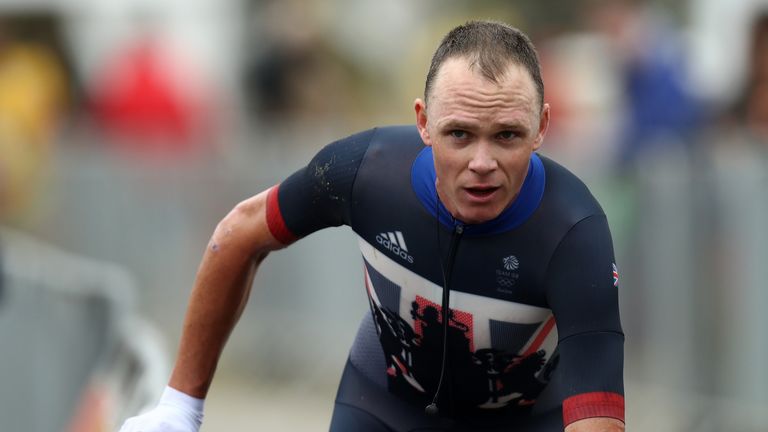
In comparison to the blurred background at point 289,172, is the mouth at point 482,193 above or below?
below

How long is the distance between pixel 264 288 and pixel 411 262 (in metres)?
7.59

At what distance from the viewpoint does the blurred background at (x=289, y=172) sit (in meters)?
8.80

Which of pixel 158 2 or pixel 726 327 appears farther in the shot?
pixel 158 2

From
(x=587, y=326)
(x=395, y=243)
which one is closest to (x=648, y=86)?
(x=395, y=243)

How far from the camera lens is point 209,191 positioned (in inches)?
513

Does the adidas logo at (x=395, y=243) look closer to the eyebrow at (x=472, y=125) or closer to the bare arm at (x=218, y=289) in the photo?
the bare arm at (x=218, y=289)

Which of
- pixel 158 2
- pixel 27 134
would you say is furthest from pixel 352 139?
pixel 158 2

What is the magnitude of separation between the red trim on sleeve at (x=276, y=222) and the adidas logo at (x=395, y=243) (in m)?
0.31

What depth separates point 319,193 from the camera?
540cm

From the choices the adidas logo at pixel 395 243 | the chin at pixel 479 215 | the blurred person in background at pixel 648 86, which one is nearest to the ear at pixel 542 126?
the chin at pixel 479 215

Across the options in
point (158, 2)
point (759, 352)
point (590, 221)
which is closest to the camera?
point (590, 221)

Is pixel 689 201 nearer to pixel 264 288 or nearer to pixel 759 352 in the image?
pixel 759 352

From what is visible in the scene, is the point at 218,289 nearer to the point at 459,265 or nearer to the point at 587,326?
the point at 459,265

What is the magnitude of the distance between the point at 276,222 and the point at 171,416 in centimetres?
74
